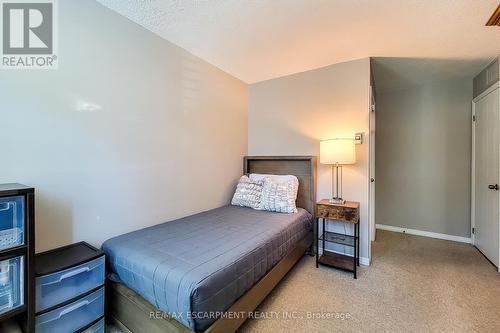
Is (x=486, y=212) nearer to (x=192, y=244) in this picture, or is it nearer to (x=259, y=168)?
(x=259, y=168)

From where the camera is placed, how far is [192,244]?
5.38ft

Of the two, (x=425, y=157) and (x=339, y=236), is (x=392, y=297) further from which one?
(x=425, y=157)

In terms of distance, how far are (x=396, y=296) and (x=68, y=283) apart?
2635 mm

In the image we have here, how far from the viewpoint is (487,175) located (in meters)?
2.77

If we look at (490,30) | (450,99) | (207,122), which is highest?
(490,30)

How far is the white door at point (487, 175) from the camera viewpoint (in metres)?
2.56

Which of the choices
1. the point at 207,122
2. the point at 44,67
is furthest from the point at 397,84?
the point at 44,67

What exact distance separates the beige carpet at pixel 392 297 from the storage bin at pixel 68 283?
440 mm

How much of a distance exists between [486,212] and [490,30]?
2.21m

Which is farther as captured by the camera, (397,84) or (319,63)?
(397,84)

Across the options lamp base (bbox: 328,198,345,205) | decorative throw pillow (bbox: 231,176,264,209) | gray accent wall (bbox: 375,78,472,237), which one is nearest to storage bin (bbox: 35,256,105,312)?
decorative throw pillow (bbox: 231,176,264,209)

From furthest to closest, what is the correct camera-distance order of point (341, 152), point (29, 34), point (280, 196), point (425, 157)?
point (425, 157) → point (280, 196) → point (341, 152) → point (29, 34)

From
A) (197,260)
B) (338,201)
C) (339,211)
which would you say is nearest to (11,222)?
(197,260)

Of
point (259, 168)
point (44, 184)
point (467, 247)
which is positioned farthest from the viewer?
point (259, 168)
